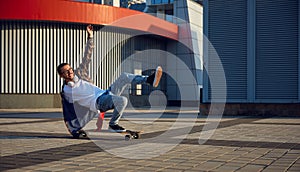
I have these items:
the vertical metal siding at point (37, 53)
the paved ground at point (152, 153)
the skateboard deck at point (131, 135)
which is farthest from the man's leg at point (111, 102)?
the vertical metal siding at point (37, 53)

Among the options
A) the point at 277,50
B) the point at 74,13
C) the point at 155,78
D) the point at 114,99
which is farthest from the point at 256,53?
the point at 74,13

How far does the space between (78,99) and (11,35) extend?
21.6 m

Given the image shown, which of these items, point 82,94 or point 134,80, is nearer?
point 134,80

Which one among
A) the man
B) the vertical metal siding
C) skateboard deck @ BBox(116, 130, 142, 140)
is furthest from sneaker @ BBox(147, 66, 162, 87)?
the vertical metal siding

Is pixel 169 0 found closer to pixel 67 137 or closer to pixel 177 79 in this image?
pixel 177 79

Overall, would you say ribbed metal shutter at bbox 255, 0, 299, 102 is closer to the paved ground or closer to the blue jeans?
the paved ground

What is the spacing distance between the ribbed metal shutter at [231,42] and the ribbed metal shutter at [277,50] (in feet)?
1.84

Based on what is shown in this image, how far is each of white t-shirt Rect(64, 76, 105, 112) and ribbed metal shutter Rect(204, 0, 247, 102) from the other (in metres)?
10.9

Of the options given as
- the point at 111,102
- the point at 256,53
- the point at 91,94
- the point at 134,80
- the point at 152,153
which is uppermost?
the point at 256,53

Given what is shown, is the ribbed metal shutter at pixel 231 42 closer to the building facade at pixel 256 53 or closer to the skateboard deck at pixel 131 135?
the building facade at pixel 256 53

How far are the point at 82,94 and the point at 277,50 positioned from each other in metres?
11.2

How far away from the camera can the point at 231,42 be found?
1844 centimetres

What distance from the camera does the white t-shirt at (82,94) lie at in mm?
8180

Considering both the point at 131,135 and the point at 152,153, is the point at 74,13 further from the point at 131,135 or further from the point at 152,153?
the point at 152,153
